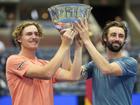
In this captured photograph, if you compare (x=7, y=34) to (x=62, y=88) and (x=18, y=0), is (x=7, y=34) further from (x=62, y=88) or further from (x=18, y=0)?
(x=62, y=88)

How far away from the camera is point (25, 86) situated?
498 cm

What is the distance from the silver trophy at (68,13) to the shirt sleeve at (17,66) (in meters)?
0.46

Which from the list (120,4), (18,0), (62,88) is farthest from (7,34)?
(120,4)

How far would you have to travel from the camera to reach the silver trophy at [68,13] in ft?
15.7

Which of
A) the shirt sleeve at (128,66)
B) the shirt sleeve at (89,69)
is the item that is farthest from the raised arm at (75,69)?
the shirt sleeve at (128,66)

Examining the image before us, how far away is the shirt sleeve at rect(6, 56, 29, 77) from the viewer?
5.00m

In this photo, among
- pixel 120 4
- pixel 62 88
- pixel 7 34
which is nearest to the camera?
pixel 62 88

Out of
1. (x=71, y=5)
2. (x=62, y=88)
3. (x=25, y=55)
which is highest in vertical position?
(x=71, y=5)

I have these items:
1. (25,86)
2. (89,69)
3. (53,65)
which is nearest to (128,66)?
(89,69)

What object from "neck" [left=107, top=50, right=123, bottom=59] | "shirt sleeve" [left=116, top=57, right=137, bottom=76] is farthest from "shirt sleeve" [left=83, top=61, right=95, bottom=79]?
"shirt sleeve" [left=116, top=57, right=137, bottom=76]

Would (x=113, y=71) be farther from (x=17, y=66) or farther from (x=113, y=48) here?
(x=17, y=66)

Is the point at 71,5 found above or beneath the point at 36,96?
above

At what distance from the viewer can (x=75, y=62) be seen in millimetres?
5238

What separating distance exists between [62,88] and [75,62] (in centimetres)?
586
